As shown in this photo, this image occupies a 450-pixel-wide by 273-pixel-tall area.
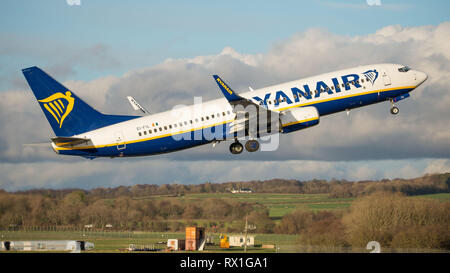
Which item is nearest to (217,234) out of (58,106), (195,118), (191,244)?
(191,244)

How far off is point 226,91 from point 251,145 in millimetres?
8106

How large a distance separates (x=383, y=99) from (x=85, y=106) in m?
29.7

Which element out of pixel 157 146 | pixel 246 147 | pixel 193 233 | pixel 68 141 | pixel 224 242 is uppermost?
pixel 68 141

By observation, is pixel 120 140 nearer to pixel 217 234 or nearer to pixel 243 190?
pixel 217 234

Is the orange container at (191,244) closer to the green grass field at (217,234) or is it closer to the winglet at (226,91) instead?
the green grass field at (217,234)

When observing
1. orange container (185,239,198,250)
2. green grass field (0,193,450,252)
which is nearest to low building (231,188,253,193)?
green grass field (0,193,450,252)

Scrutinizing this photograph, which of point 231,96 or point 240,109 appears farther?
point 240,109

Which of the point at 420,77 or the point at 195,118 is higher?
the point at 420,77

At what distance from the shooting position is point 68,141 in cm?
5731

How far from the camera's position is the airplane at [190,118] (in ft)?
190

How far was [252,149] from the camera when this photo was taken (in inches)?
2402

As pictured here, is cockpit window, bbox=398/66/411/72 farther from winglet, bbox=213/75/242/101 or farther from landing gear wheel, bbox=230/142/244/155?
winglet, bbox=213/75/242/101
